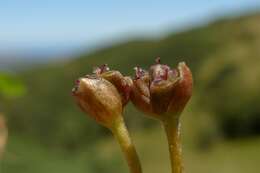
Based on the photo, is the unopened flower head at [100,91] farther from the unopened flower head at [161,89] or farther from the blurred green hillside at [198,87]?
the blurred green hillside at [198,87]

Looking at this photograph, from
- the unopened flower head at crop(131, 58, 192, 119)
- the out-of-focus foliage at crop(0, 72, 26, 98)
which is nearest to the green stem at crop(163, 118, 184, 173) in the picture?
the unopened flower head at crop(131, 58, 192, 119)

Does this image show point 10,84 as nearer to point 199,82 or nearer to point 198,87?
point 198,87

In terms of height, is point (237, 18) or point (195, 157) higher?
point (237, 18)

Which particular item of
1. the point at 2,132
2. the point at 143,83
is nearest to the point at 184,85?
the point at 143,83

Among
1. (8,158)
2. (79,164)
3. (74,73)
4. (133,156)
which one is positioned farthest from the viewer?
(74,73)

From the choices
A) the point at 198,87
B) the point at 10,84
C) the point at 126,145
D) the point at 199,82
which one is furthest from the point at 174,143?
the point at 199,82

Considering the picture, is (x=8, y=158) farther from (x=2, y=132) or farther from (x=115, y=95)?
(x=115, y=95)
